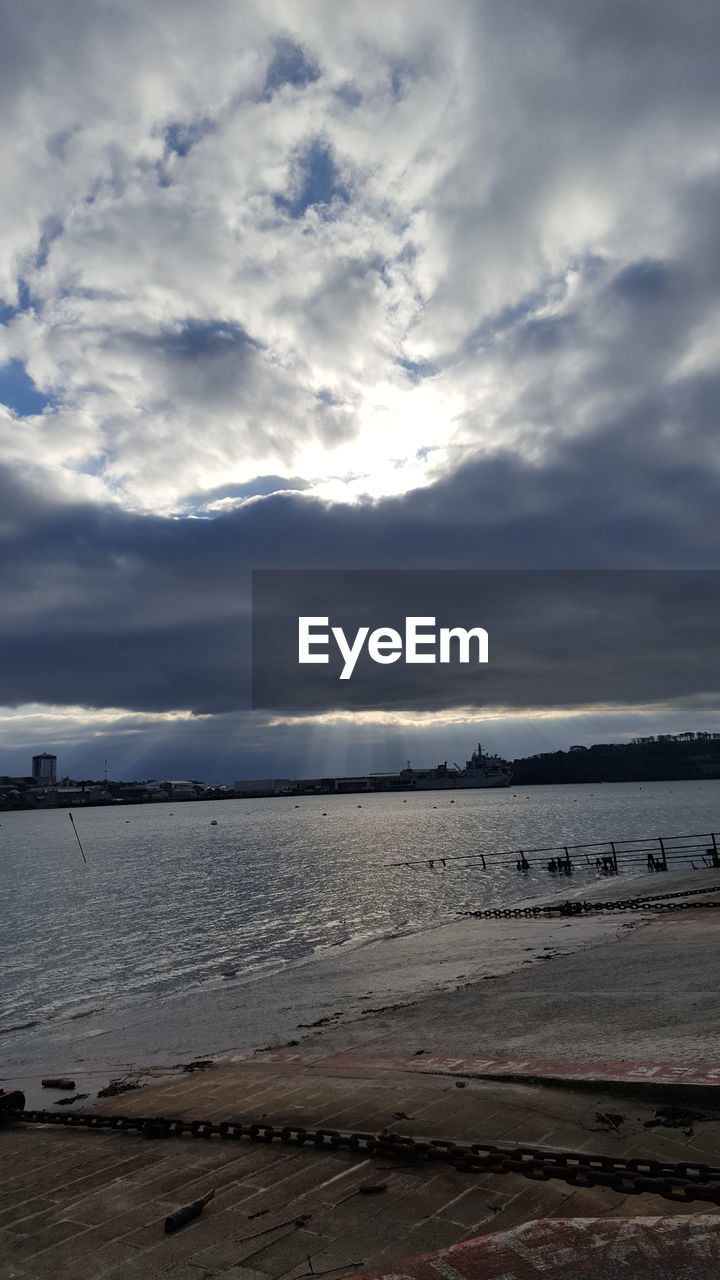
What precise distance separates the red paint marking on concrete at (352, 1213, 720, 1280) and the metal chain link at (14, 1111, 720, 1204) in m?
0.57

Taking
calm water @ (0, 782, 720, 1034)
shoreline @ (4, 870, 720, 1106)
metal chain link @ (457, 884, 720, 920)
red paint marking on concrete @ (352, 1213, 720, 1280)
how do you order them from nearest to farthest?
red paint marking on concrete @ (352, 1213, 720, 1280)
shoreline @ (4, 870, 720, 1106)
calm water @ (0, 782, 720, 1034)
metal chain link @ (457, 884, 720, 920)

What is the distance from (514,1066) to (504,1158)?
3771 mm

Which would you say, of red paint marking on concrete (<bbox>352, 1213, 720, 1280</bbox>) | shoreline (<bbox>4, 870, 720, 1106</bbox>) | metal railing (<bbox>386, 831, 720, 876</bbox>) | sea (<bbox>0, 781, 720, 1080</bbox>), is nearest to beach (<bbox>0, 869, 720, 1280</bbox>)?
red paint marking on concrete (<bbox>352, 1213, 720, 1280</bbox>)

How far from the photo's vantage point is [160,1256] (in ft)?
18.7

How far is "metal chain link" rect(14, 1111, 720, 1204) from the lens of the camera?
5359 mm

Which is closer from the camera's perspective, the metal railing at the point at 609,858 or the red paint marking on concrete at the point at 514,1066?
the red paint marking on concrete at the point at 514,1066

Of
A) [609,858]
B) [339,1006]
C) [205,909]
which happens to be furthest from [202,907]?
[339,1006]

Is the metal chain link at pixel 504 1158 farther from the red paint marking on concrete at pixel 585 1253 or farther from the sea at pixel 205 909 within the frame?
the sea at pixel 205 909

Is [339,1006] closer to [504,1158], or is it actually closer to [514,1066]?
[514,1066]

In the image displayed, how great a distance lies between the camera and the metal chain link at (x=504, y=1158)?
5.36 meters

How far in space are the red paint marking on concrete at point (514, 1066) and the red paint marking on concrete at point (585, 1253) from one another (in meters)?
3.43

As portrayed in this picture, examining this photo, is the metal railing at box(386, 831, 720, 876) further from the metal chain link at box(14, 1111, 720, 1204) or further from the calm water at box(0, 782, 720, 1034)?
the metal chain link at box(14, 1111, 720, 1204)

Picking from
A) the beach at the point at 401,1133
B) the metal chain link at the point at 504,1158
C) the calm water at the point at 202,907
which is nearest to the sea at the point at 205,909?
the calm water at the point at 202,907

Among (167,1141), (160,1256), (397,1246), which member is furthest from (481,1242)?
(167,1141)
